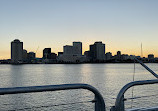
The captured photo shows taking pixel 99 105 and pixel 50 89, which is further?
pixel 99 105

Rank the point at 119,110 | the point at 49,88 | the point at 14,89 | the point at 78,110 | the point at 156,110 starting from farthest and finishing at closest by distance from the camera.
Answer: the point at 78,110, the point at 156,110, the point at 119,110, the point at 49,88, the point at 14,89

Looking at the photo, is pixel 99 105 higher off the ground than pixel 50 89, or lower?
lower

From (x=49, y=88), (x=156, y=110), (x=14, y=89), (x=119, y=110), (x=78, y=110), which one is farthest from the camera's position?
(x=78, y=110)

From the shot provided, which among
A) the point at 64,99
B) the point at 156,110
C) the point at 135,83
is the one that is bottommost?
the point at 64,99

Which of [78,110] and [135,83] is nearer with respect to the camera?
[135,83]

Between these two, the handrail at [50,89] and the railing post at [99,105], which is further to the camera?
the railing post at [99,105]

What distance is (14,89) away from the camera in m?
2.41

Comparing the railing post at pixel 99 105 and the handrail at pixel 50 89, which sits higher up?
the handrail at pixel 50 89

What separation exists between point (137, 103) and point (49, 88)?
29.8 m

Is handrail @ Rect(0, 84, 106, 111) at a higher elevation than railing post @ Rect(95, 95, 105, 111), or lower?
higher

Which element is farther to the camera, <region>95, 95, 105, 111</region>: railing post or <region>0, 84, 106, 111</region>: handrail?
<region>95, 95, 105, 111</region>: railing post

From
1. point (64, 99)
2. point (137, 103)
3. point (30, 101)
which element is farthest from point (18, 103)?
point (137, 103)

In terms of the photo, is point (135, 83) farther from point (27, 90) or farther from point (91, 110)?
point (91, 110)

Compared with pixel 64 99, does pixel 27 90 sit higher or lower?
higher
